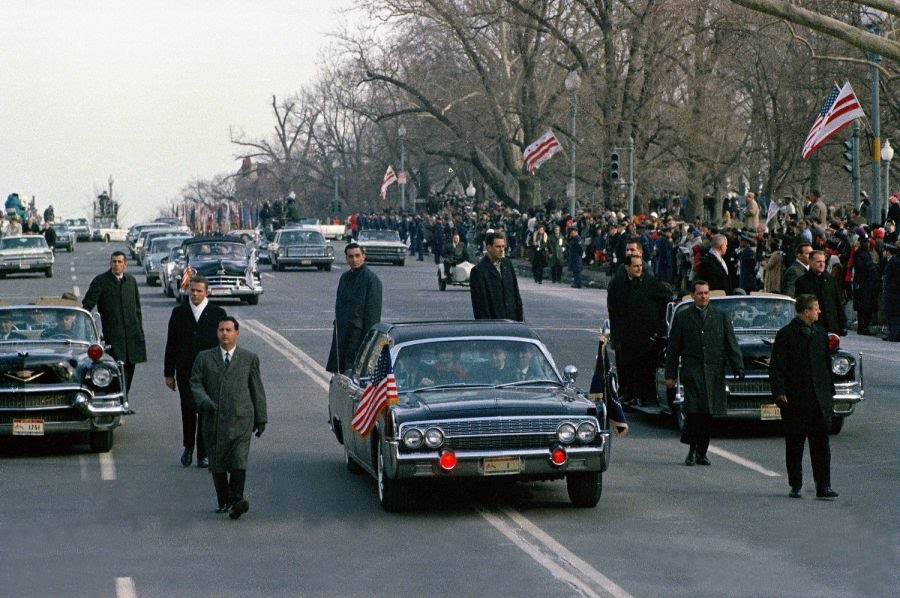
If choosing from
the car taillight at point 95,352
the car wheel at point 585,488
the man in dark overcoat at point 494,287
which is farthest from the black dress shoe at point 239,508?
the man in dark overcoat at point 494,287

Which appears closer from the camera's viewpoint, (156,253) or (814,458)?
(814,458)

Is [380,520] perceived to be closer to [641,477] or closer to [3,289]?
[641,477]

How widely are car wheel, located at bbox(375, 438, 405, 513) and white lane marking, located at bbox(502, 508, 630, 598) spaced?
79 centimetres

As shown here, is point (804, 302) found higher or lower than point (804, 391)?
higher

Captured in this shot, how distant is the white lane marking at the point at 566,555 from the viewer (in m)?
9.21

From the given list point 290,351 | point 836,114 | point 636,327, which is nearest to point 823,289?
point 636,327

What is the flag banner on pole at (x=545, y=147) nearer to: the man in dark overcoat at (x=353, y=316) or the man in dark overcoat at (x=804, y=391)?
the man in dark overcoat at (x=353, y=316)

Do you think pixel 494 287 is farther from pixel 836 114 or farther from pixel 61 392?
pixel 836 114

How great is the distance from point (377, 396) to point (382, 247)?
165ft

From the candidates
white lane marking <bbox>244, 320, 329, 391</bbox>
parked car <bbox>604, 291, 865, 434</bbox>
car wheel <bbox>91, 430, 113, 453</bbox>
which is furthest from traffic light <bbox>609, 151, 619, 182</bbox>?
car wheel <bbox>91, 430, 113, 453</bbox>

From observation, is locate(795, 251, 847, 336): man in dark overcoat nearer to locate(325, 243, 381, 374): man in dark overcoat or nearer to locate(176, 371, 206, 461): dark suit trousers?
locate(325, 243, 381, 374): man in dark overcoat

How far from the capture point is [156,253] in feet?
163

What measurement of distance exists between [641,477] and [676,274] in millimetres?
25800

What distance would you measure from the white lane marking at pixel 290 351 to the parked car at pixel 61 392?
19.3 ft
